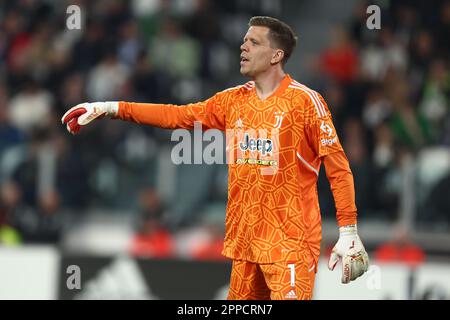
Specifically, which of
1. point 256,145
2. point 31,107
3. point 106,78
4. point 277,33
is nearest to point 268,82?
point 277,33

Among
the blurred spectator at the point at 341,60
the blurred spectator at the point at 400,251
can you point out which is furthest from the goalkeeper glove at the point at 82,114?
the blurred spectator at the point at 341,60

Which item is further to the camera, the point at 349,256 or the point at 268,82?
the point at 268,82

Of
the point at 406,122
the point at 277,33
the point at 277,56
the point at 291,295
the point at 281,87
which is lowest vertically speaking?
the point at 291,295

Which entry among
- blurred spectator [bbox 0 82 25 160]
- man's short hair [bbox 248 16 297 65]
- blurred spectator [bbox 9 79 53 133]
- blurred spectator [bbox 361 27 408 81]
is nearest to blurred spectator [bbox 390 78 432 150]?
blurred spectator [bbox 361 27 408 81]

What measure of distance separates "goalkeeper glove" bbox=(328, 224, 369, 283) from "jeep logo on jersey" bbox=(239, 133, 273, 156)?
2.32 feet

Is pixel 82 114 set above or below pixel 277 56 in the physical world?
below

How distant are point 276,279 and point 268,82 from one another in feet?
4.26

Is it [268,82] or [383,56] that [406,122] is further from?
[268,82]

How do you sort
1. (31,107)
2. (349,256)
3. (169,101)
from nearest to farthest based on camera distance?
1. (349,256)
2. (169,101)
3. (31,107)

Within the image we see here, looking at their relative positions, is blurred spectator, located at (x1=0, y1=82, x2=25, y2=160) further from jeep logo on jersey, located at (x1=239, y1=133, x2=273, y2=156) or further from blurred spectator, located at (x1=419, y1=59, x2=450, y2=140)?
jeep logo on jersey, located at (x1=239, y1=133, x2=273, y2=156)

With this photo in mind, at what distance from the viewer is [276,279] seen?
284 inches

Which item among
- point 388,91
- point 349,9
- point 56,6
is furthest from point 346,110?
point 56,6

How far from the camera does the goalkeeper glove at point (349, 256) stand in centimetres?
708
